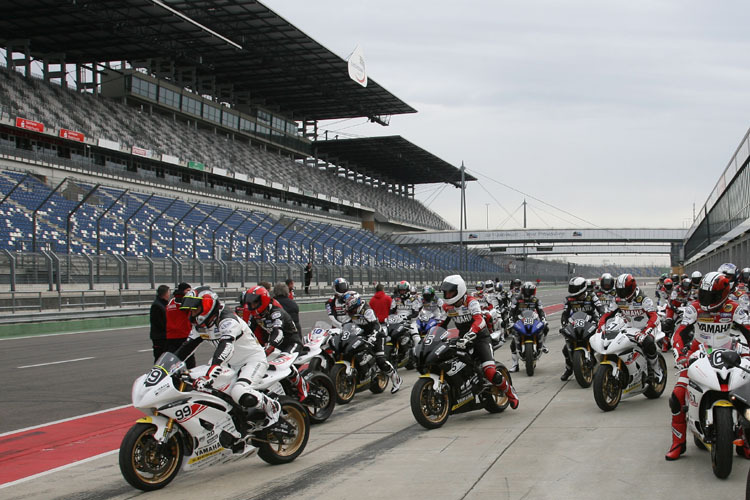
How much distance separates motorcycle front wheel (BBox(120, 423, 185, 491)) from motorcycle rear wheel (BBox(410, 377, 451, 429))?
2.70 m

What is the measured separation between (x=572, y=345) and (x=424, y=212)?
92323 millimetres

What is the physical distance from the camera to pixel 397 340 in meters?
13.2

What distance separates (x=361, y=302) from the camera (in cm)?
1096

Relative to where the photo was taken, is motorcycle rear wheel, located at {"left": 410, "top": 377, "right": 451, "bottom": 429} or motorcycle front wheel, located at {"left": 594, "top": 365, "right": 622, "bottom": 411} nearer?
motorcycle rear wheel, located at {"left": 410, "top": 377, "right": 451, "bottom": 429}

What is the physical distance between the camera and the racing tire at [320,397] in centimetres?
858

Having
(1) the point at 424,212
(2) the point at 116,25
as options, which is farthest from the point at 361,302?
(1) the point at 424,212

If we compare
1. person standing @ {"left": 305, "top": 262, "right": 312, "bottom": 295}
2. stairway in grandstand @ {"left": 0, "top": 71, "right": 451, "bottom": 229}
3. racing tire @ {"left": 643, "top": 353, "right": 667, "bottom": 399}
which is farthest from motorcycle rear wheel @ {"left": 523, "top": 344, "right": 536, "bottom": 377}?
stairway in grandstand @ {"left": 0, "top": 71, "right": 451, "bottom": 229}

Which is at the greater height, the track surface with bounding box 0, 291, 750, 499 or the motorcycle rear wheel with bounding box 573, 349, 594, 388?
the motorcycle rear wheel with bounding box 573, 349, 594, 388

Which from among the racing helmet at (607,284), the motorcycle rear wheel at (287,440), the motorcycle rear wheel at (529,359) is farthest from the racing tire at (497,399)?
the racing helmet at (607,284)

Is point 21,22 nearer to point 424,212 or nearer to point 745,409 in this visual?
point 745,409

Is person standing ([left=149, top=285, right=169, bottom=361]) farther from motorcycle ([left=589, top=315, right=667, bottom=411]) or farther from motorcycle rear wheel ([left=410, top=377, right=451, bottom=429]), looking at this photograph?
motorcycle ([left=589, top=315, right=667, bottom=411])

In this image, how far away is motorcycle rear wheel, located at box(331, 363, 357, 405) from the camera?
997 cm

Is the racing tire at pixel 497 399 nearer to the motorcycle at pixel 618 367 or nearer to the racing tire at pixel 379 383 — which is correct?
the motorcycle at pixel 618 367

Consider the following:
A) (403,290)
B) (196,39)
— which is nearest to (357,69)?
(196,39)
